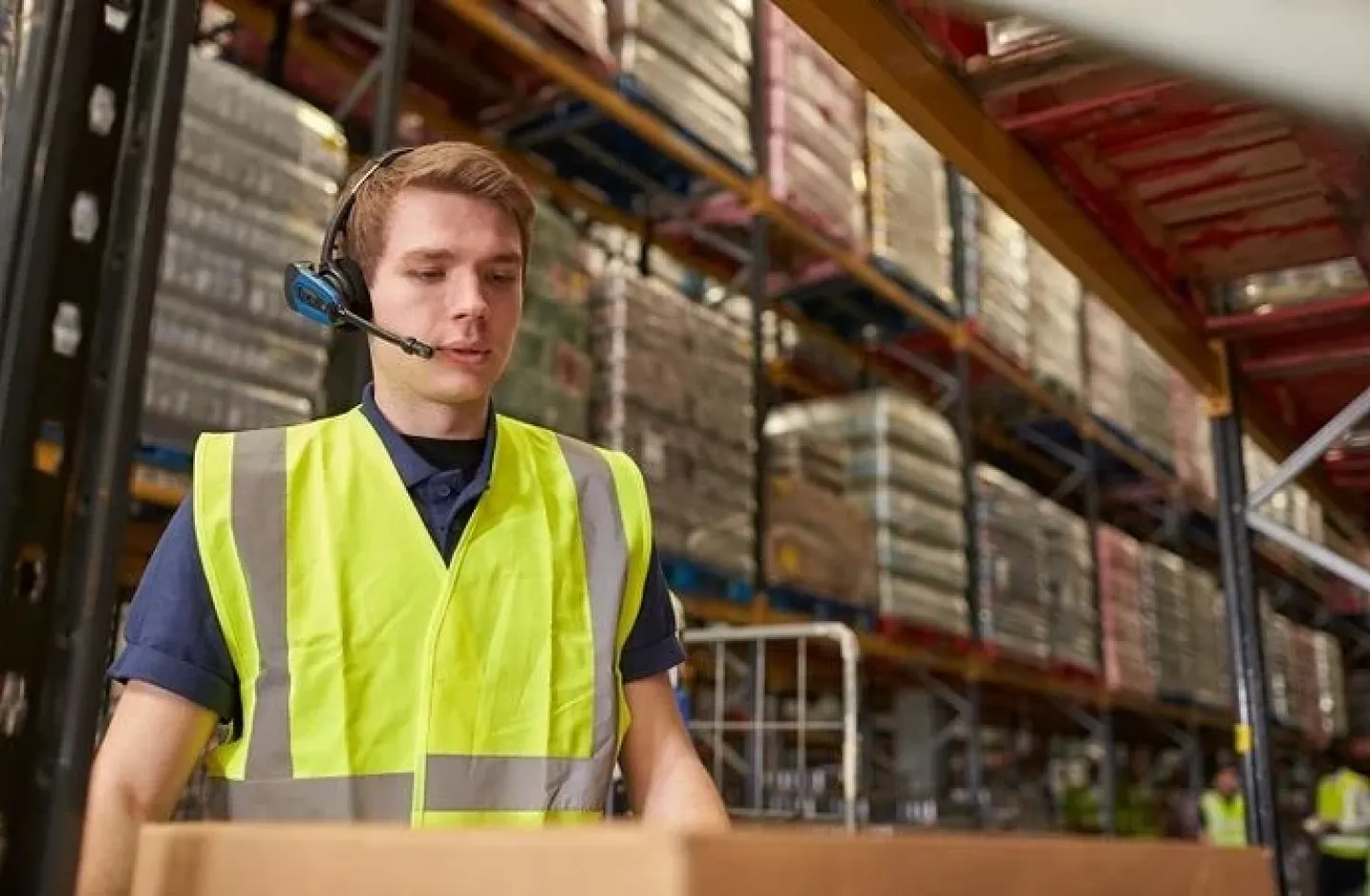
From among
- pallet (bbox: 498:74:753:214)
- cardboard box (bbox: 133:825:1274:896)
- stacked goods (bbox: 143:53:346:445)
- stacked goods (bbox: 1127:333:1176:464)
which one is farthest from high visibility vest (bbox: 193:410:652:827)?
stacked goods (bbox: 1127:333:1176:464)

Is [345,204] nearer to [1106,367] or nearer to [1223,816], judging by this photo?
[1106,367]

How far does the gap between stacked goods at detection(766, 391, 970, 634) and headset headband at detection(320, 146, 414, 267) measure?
4679 millimetres

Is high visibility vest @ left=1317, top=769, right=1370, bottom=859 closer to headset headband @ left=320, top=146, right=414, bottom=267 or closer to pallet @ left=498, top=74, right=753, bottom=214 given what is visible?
pallet @ left=498, top=74, right=753, bottom=214

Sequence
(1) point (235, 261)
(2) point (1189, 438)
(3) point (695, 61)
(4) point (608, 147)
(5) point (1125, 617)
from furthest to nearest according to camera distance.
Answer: (2) point (1189, 438), (5) point (1125, 617), (4) point (608, 147), (3) point (695, 61), (1) point (235, 261)

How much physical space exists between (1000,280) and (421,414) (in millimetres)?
6485

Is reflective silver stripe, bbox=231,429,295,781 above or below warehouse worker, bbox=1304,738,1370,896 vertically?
above

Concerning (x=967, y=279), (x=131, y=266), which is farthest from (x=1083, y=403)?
(x=131, y=266)

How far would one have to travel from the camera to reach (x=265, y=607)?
4.08ft

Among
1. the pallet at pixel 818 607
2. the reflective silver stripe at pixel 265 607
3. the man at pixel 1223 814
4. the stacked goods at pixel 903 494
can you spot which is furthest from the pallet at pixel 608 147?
the man at pixel 1223 814

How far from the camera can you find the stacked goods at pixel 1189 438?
9.18 metres

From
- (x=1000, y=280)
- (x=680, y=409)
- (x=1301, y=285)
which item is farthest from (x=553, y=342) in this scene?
(x=1000, y=280)

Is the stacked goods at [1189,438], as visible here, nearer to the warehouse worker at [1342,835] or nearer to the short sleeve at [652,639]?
the warehouse worker at [1342,835]

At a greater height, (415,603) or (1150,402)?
(1150,402)

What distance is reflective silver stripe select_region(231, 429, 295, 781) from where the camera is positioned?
1229mm
